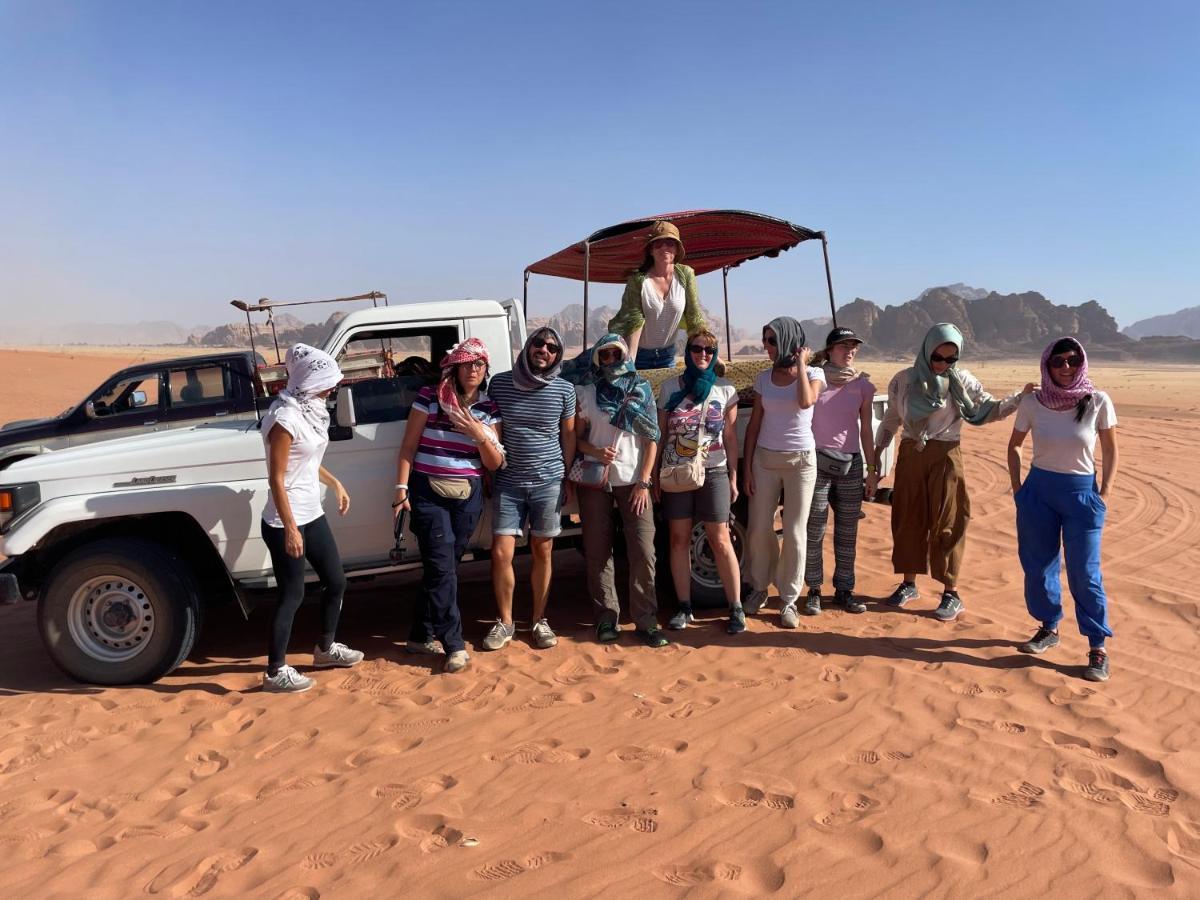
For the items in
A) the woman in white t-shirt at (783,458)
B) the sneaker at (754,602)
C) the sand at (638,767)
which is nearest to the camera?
the sand at (638,767)

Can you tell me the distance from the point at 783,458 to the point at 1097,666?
2111 millimetres

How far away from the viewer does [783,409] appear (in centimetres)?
503

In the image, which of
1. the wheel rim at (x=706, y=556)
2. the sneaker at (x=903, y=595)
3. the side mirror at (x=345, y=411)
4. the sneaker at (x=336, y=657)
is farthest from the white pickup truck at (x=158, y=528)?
the sneaker at (x=903, y=595)

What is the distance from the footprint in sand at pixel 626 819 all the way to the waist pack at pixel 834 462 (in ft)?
9.31

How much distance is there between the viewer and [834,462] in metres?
5.30

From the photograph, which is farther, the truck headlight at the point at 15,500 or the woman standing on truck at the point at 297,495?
the truck headlight at the point at 15,500

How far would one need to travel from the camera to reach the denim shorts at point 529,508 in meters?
4.69

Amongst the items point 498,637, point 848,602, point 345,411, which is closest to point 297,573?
point 345,411

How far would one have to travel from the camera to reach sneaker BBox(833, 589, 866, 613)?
5543mm

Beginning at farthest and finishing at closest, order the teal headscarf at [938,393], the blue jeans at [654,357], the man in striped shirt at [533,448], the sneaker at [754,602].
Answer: the blue jeans at [654,357] < the sneaker at [754,602] < the teal headscarf at [938,393] < the man in striped shirt at [533,448]

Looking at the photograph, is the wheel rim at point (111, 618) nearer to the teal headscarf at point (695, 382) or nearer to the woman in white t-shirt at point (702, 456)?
the woman in white t-shirt at point (702, 456)

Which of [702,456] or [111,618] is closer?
[111,618]

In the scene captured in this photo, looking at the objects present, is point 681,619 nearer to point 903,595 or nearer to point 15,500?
point 903,595

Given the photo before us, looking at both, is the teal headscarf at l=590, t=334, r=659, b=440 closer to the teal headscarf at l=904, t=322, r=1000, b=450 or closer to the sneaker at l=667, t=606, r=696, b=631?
the sneaker at l=667, t=606, r=696, b=631
